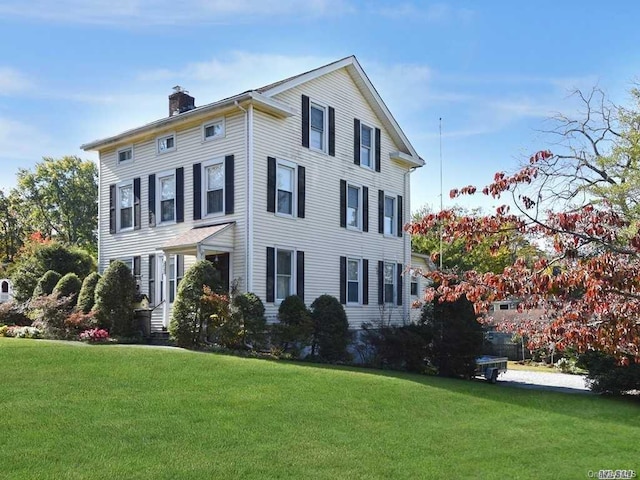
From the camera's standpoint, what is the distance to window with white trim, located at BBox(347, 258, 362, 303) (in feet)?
67.6

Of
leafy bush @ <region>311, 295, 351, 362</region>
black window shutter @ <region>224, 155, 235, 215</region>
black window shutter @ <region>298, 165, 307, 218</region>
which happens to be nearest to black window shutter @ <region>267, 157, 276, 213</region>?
black window shutter @ <region>224, 155, 235, 215</region>

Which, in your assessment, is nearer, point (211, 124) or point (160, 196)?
point (211, 124)

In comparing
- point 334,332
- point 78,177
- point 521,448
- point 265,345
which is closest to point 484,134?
point 334,332

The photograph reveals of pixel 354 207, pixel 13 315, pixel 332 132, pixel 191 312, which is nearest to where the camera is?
pixel 191 312

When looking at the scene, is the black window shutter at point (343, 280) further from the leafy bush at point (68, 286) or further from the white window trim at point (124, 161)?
the leafy bush at point (68, 286)

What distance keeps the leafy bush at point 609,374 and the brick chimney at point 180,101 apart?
1464 cm

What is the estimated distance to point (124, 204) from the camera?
20.7 metres

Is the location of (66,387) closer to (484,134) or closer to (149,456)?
(149,456)

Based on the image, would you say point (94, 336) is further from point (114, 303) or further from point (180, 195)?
point (180, 195)

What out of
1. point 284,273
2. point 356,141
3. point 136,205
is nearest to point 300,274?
point 284,273

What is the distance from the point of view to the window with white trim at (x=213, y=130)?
17734mm

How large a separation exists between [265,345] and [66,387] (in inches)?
263

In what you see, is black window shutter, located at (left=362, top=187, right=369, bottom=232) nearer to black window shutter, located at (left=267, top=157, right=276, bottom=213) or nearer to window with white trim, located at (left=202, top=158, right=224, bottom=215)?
black window shutter, located at (left=267, top=157, right=276, bottom=213)

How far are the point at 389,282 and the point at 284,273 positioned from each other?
591 cm
